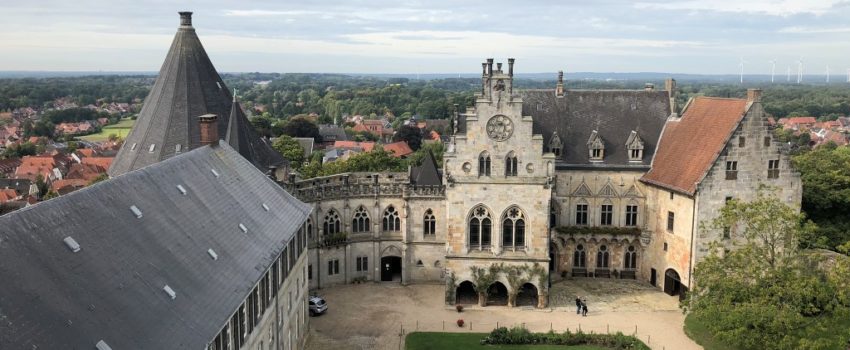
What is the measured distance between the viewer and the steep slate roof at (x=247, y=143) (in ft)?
148

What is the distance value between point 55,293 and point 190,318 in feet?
14.6

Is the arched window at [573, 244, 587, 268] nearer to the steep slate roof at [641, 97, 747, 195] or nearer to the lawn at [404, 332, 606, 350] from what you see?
the steep slate roof at [641, 97, 747, 195]

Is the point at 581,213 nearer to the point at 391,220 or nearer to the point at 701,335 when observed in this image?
the point at 701,335

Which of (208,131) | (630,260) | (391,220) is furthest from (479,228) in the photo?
(208,131)

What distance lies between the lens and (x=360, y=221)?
52.7 meters

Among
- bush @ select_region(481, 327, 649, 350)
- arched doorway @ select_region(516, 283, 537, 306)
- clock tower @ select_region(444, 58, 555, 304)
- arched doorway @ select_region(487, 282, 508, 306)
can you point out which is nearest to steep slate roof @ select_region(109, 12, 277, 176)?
clock tower @ select_region(444, 58, 555, 304)

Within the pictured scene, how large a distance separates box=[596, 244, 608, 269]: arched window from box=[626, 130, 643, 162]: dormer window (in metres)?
7.61

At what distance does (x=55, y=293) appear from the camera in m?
17.1

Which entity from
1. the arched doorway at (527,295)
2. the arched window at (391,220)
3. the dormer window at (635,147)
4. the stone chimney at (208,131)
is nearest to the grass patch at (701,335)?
the arched doorway at (527,295)

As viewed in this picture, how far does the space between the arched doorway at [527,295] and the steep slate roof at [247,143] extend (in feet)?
69.9

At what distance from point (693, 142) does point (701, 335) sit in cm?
1495

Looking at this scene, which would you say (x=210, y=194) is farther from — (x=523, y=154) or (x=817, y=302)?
(x=817, y=302)

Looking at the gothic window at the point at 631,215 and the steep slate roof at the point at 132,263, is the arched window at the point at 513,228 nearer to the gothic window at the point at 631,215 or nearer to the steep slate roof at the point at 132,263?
the gothic window at the point at 631,215

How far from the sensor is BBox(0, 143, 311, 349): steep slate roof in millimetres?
16438
